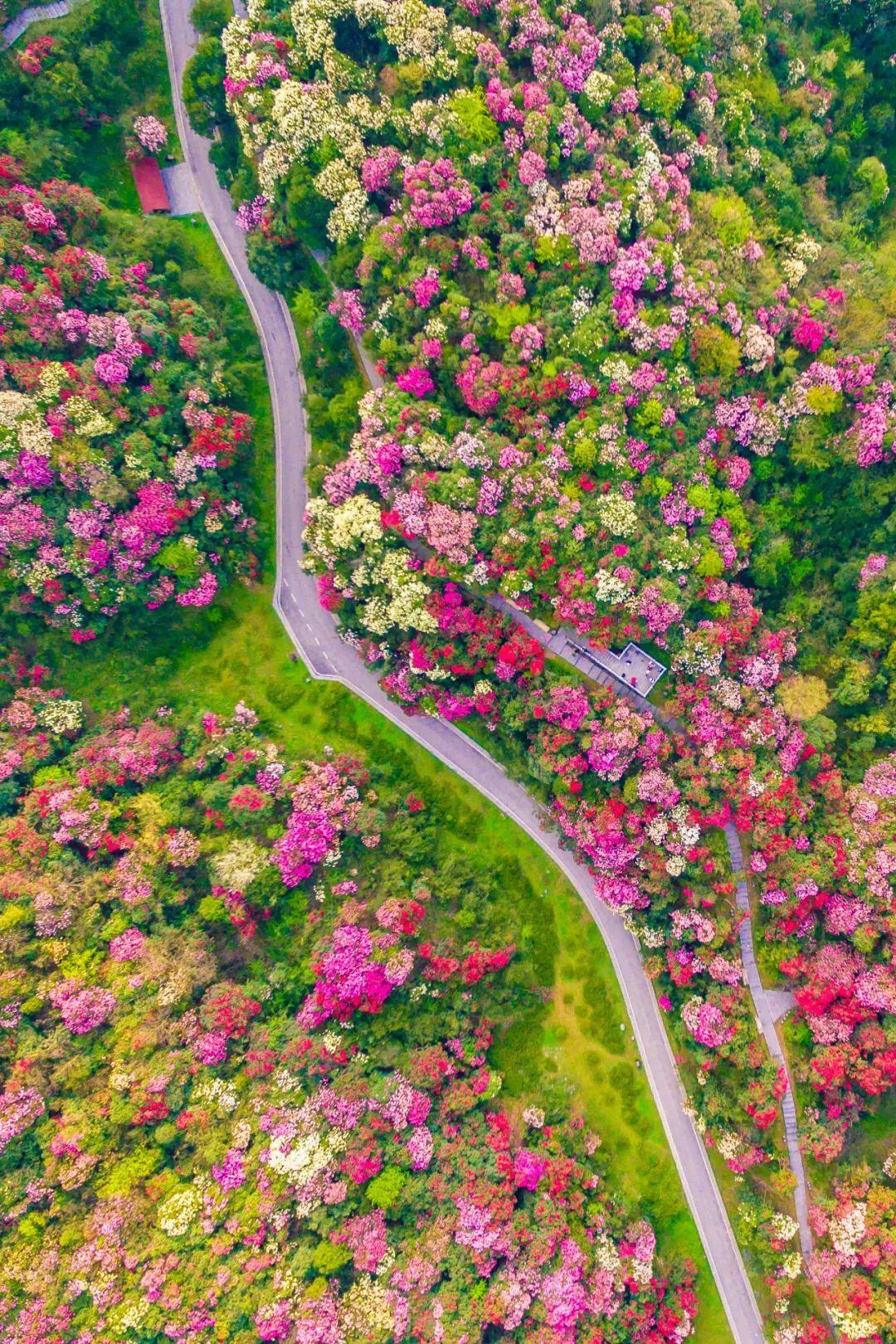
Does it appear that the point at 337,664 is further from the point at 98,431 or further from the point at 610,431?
the point at 610,431

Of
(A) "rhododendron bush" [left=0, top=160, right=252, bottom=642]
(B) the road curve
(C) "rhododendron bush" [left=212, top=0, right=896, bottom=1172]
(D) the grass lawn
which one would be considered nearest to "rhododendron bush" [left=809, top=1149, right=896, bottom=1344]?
(C) "rhododendron bush" [left=212, top=0, right=896, bottom=1172]

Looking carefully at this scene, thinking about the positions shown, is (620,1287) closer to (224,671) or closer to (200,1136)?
(200,1136)

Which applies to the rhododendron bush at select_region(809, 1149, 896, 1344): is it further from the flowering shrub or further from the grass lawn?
the flowering shrub

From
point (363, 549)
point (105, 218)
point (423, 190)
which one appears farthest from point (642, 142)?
point (105, 218)

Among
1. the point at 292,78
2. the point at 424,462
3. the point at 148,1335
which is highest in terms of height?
the point at 292,78

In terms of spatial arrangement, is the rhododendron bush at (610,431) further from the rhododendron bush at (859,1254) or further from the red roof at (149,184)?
the red roof at (149,184)

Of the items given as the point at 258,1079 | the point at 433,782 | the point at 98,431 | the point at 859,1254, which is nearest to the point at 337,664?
the point at 433,782
